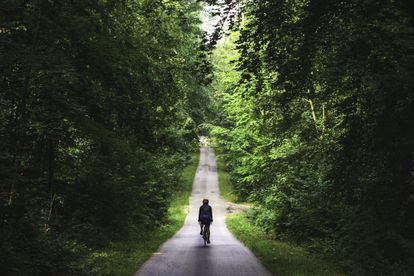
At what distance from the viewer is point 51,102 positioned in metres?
10.1

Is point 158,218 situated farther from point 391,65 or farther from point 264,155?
point 391,65

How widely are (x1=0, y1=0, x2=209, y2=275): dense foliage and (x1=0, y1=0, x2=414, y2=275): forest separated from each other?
0.05m

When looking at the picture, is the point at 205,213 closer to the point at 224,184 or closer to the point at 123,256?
the point at 123,256

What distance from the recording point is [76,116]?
10.8 meters

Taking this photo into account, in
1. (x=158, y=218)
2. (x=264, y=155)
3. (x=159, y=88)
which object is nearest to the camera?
(x=159, y=88)

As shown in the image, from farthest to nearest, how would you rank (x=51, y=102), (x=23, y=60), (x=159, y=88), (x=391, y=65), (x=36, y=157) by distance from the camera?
1. (x=159, y=88)
2. (x=36, y=157)
3. (x=51, y=102)
4. (x=391, y=65)
5. (x=23, y=60)

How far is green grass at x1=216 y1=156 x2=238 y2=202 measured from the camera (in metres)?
49.4

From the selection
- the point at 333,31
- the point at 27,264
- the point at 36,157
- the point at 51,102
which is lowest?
the point at 27,264

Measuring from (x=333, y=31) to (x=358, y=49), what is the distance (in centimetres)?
162

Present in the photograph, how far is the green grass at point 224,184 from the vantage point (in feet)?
162

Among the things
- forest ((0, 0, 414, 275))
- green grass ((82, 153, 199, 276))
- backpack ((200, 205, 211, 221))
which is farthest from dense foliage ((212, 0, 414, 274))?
green grass ((82, 153, 199, 276))

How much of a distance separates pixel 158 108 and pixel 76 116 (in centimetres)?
667

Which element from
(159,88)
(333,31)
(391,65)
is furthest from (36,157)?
(391,65)

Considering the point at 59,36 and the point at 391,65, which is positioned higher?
the point at 59,36
